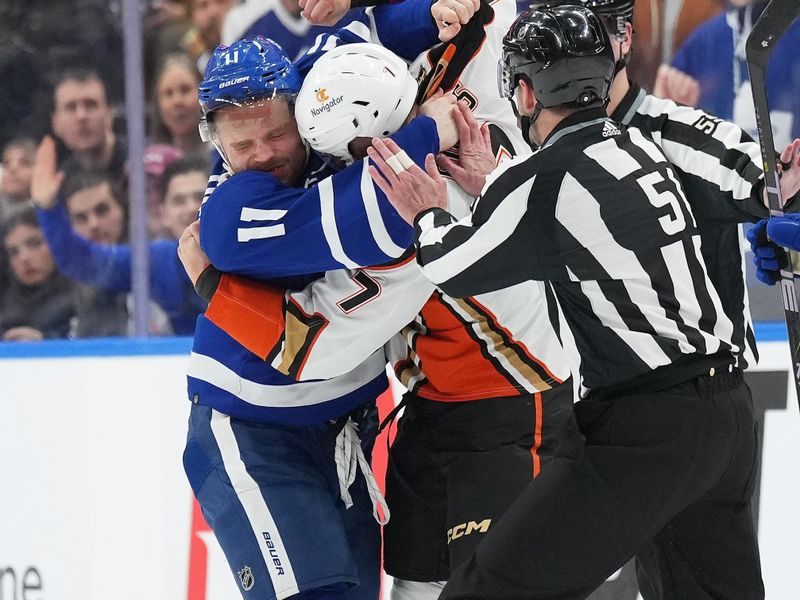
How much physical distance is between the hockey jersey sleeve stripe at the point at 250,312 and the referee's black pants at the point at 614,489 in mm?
518

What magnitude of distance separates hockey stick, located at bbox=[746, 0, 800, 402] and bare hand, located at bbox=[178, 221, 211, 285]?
0.97m

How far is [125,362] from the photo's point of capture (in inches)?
125

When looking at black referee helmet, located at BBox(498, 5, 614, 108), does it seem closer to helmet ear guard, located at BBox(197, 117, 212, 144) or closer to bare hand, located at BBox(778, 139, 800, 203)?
bare hand, located at BBox(778, 139, 800, 203)

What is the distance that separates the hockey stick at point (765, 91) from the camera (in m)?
1.99

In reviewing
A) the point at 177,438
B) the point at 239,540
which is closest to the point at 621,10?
the point at 239,540

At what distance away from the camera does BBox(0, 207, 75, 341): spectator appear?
174 inches

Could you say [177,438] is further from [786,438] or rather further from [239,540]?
[786,438]

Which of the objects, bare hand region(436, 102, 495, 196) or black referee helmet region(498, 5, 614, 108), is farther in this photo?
bare hand region(436, 102, 495, 196)

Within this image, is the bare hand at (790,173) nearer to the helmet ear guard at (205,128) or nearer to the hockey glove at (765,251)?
the hockey glove at (765,251)

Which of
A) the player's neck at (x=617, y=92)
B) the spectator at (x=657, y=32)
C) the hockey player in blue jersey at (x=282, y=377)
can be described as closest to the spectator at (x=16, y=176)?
the spectator at (x=657, y=32)

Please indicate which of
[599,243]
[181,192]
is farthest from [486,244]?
[181,192]

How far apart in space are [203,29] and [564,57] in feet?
8.95

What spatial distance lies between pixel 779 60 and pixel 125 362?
2094 mm

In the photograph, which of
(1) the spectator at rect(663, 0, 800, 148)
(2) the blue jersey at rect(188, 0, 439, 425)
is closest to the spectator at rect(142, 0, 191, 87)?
(1) the spectator at rect(663, 0, 800, 148)
